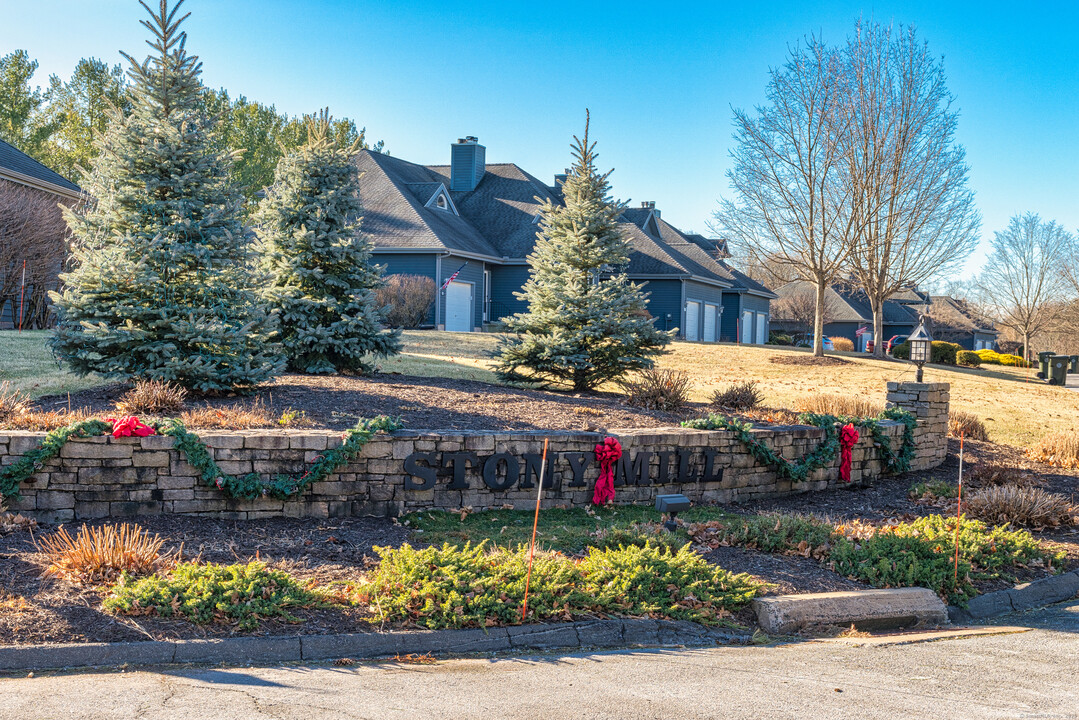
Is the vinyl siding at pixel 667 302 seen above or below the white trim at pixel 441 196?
below

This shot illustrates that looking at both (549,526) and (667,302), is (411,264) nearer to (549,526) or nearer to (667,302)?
(667,302)

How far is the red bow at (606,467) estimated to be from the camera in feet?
28.5

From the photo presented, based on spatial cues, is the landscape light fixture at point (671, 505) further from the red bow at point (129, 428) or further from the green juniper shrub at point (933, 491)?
the red bow at point (129, 428)

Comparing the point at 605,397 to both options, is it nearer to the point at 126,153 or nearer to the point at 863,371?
the point at 126,153

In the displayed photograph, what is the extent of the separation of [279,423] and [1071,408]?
18653 millimetres

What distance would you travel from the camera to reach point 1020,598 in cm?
705

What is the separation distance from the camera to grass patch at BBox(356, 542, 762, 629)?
553cm

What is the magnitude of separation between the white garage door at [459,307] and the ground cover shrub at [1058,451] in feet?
61.0

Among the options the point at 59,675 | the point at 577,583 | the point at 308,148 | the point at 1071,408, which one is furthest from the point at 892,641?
the point at 1071,408

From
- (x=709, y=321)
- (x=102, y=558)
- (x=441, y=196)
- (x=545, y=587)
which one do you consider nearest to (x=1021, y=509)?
(x=545, y=587)

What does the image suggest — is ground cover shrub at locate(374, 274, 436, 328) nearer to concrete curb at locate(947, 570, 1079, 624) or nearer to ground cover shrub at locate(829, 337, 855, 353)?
concrete curb at locate(947, 570, 1079, 624)

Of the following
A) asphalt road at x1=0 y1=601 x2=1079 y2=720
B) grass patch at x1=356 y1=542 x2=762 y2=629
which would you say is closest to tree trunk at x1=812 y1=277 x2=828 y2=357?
grass patch at x1=356 y1=542 x2=762 y2=629

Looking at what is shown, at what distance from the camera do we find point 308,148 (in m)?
12.6

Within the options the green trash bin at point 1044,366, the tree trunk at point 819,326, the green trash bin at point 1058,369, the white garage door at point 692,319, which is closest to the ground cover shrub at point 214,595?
the tree trunk at point 819,326
